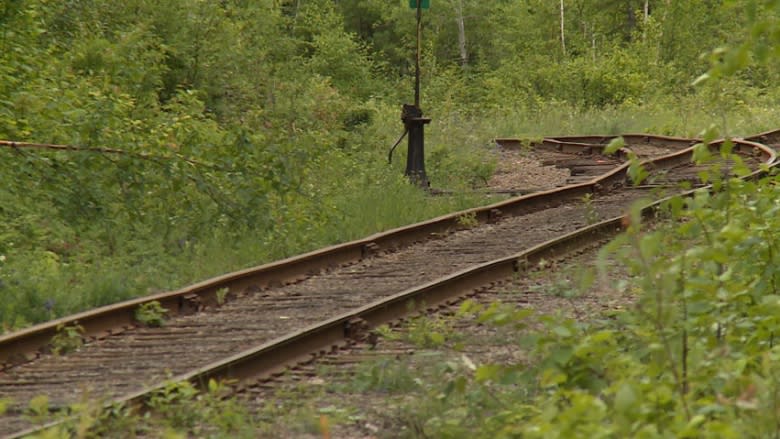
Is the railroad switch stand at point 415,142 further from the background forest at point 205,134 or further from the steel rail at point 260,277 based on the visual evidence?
the steel rail at point 260,277

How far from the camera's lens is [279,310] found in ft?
29.5

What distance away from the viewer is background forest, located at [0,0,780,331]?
10.5 m

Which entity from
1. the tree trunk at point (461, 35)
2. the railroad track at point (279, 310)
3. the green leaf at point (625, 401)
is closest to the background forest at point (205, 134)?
the railroad track at point (279, 310)

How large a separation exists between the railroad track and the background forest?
2.15 ft

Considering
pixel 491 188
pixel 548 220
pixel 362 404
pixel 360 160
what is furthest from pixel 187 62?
pixel 362 404

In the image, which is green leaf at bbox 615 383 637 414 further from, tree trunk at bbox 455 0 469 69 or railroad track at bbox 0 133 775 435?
tree trunk at bbox 455 0 469 69

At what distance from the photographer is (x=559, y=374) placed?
4996mm

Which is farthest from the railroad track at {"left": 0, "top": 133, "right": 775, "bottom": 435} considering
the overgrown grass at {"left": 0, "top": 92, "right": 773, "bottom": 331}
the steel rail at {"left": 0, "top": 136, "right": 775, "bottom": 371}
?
the overgrown grass at {"left": 0, "top": 92, "right": 773, "bottom": 331}

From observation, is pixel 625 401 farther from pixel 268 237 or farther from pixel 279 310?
pixel 268 237

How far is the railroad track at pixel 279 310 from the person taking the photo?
6.97 meters

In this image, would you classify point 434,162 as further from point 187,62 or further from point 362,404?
point 362,404

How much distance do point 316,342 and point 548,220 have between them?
6562 millimetres

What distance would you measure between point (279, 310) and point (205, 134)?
3.85 m

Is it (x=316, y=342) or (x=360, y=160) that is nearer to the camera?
(x=316, y=342)
